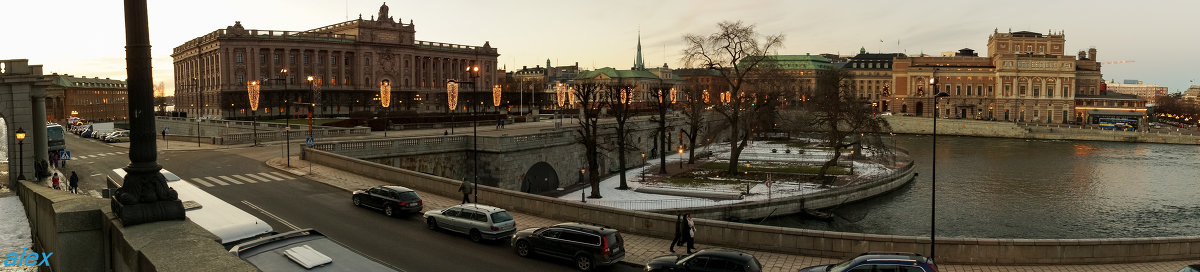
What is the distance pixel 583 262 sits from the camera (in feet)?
62.3

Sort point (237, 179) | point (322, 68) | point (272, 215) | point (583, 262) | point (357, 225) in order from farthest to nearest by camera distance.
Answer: point (322, 68) → point (237, 179) → point (272, 215) → point (357, 225) → point (583, 262)

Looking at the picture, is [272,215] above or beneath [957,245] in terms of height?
above

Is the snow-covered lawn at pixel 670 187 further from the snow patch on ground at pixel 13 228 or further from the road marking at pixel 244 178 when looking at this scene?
the snow patch on ground at pixel 13 228

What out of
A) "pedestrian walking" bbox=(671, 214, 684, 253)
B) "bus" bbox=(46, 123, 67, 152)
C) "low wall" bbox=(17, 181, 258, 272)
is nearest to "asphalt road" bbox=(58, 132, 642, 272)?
"pedestrian walking" bbox=(671, 214, 684, 253)

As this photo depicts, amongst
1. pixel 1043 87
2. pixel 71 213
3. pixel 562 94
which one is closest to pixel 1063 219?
pixel 562 94

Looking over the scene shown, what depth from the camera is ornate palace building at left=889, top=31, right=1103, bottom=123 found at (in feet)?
472

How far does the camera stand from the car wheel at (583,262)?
18.9 m

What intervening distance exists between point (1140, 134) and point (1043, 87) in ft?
123

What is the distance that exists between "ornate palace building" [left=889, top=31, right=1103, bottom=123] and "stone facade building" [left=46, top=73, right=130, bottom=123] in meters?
176

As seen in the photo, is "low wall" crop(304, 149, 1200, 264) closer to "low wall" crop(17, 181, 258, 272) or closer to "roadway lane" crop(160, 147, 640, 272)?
"roadway lane" crop(160, 147, 640, 272)

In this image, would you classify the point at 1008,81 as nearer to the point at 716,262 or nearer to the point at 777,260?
the point at 777,260

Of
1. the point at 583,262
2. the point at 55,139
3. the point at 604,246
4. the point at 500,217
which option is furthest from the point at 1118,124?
the point at 55,139

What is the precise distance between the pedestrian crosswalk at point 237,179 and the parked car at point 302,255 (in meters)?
22.5

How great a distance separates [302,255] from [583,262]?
28.4 ft
